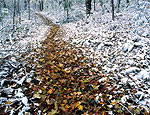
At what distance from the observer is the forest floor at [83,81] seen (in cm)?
294

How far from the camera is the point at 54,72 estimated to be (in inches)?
182

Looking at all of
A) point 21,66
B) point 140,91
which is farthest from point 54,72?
point 140,91

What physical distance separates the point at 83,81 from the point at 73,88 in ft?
1.66

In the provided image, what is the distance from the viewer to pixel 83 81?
158 inches

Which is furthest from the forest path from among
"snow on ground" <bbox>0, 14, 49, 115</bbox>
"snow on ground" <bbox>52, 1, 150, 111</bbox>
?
"snow on ground" <bbox>52, 1, 150, 111</bbox>

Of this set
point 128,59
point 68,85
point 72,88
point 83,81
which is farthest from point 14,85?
point 128,59

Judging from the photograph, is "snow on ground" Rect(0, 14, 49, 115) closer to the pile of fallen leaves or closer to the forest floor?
the forest floor

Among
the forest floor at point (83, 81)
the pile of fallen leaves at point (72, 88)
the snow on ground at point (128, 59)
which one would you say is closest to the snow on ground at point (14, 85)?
the forest floor at point (83, 81)

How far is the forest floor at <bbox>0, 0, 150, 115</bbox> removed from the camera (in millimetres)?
2938

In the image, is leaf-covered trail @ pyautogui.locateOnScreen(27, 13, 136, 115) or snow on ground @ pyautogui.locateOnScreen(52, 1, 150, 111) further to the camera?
snow on ground @ pyautogui.locateOnScreen(52, 1, 150, 111)

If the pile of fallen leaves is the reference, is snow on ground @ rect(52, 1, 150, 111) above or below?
above

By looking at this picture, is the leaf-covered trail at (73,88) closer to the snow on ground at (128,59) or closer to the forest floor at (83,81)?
the forest floor at (83,81)

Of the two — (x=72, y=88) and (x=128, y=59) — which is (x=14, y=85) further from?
(x=128, y=59)

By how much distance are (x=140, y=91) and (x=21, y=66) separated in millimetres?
4776
